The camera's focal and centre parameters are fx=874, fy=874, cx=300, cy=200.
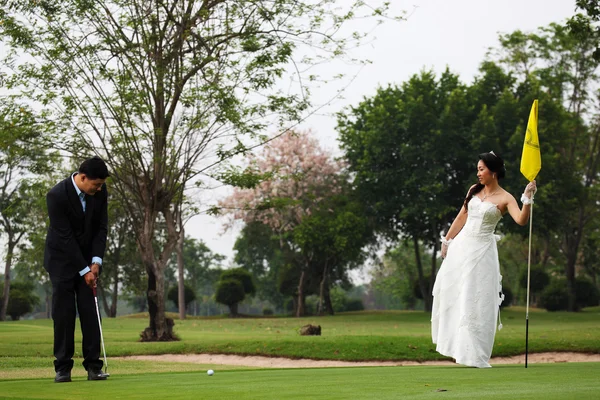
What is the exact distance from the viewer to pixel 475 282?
468 inches

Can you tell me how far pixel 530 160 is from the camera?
1210 centimetres

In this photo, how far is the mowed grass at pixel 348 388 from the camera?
714 cm

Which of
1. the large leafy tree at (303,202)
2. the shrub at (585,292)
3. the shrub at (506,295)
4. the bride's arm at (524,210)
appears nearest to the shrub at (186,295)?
the large leafy tree at (303,202)

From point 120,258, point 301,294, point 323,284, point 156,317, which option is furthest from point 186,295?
point 156,317

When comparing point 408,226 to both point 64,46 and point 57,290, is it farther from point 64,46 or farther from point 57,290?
point 57,290

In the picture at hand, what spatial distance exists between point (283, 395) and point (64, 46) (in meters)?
20.0

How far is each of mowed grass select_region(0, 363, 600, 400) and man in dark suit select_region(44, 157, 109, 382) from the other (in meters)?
0.49

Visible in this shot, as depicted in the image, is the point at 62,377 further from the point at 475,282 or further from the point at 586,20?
the point at 586,20

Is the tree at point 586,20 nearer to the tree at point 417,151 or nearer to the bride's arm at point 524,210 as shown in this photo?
the bride's arm at point 524,210

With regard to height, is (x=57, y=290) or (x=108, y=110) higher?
(x=108, y=110)

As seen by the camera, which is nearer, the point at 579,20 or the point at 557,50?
the point at 579,20

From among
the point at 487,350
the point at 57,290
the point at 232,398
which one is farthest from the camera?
the point at 487,350

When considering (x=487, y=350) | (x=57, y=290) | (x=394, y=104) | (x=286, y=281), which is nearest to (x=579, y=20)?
(x=487, y=350)

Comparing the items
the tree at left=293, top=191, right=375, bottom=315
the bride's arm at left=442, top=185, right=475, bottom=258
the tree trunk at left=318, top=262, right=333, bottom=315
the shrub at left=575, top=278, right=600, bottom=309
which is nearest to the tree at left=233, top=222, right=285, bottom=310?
the tree trunk at left=318, top=262, right=333, bottom=315
